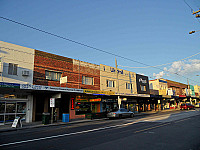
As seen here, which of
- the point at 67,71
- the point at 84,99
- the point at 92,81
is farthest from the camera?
the point at 92,81

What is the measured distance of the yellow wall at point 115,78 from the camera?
2952cm

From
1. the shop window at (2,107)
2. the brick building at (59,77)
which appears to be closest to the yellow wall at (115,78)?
the brick building at (59,77)

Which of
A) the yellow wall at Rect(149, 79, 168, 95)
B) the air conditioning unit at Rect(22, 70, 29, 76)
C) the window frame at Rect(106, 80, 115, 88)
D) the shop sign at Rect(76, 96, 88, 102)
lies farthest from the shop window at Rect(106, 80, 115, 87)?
the yellow wall at Rect(149, 79, 168, 95)

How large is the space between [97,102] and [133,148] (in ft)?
68.7

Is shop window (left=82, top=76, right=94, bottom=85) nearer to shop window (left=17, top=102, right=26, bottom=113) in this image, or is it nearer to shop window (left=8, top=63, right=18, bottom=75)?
shop window (left=17, top=102, right=26, bottom=113)

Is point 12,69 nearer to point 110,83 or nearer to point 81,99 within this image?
point 81,99

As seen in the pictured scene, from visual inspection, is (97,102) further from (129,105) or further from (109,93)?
(129,105)

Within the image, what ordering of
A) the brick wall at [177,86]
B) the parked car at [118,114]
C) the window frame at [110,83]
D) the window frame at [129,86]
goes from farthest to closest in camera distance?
the brick wall at [177,86] < the window frame at [129,86] < the window frame at [110,83] < the parked car at [118,114]

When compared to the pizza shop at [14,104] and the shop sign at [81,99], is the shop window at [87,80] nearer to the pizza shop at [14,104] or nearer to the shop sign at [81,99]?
the shop sign at [81,99]

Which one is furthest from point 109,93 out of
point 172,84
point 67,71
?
point 172,84

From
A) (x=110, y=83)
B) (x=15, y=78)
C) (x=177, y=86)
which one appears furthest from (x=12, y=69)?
(x=177, y=86)

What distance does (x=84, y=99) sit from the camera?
2598cm

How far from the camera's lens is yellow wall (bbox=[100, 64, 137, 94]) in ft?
96.8

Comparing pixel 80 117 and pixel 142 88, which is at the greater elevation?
pixel 142 88
